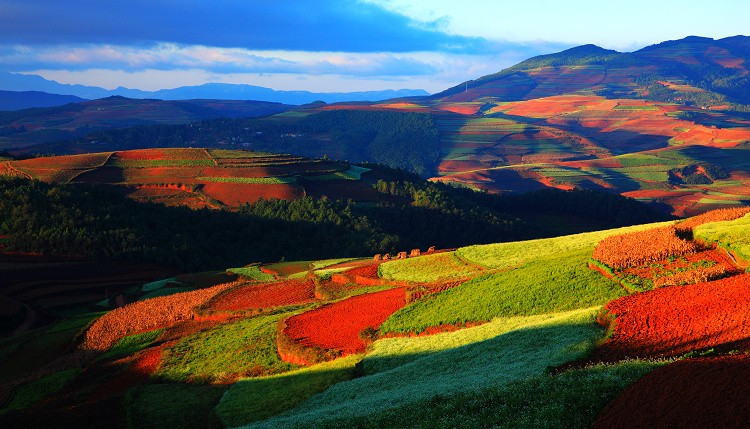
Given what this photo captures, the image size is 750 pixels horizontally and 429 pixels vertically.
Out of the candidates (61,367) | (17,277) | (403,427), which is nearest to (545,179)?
(17,277)

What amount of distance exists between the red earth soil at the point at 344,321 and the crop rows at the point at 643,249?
11574 millimetres

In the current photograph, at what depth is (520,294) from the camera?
1425 inches

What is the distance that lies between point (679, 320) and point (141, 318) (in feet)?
120

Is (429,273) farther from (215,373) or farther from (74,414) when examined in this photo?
(74,414)

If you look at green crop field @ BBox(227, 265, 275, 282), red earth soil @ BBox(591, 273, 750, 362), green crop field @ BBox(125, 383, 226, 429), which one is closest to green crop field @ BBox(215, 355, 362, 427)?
green crop field @ BBox(125, 383, 226, 429)

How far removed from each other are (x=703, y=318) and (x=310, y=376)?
16.3 m

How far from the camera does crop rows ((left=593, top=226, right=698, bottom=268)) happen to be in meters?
36.2

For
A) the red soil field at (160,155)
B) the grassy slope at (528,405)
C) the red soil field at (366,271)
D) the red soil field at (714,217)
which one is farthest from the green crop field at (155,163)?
the grassy slope at (528,405)

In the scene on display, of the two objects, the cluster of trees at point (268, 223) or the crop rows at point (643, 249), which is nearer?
the crop rows at point (643, 249)

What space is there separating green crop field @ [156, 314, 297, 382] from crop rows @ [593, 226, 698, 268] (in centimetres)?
1706

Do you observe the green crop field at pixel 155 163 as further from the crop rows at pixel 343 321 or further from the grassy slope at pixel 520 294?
the grassy slope at pixel 520 294

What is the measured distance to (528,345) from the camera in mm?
27172

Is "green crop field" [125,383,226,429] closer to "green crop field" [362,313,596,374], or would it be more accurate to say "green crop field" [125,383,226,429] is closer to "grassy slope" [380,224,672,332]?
"green crop field" [362,313,596,374]

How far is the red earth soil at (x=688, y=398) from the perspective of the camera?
48.2 feet
